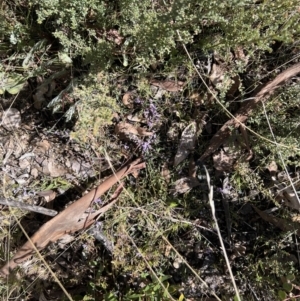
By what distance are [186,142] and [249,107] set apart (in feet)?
1.15

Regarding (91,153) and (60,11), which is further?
(91,153)

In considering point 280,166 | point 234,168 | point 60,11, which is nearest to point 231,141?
point 234,168

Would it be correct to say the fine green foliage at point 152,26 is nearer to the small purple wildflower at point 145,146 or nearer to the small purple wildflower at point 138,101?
the small purple wildflower at point 138,101

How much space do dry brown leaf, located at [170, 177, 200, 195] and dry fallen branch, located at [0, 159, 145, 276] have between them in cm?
19

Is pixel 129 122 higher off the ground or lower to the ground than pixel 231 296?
higher

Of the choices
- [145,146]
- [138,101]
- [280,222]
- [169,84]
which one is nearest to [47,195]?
[145,146]

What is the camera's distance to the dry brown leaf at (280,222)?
7.02ft

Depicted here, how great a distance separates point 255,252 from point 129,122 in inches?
35.8

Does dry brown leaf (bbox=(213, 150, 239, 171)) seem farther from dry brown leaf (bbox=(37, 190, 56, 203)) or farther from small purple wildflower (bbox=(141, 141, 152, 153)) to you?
dry brown leaf (bbox=(37, 190, 56, 203))

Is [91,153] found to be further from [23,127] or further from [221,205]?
[221,205]

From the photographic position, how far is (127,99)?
2.20m

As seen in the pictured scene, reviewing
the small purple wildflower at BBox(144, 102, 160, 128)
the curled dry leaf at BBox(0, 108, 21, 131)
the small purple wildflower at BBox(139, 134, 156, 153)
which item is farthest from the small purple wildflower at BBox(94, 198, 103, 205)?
the curled dry leaf at BBox(0, 108, 21, 131)

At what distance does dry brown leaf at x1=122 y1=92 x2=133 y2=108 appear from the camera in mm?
2189

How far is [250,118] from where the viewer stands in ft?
6.94
